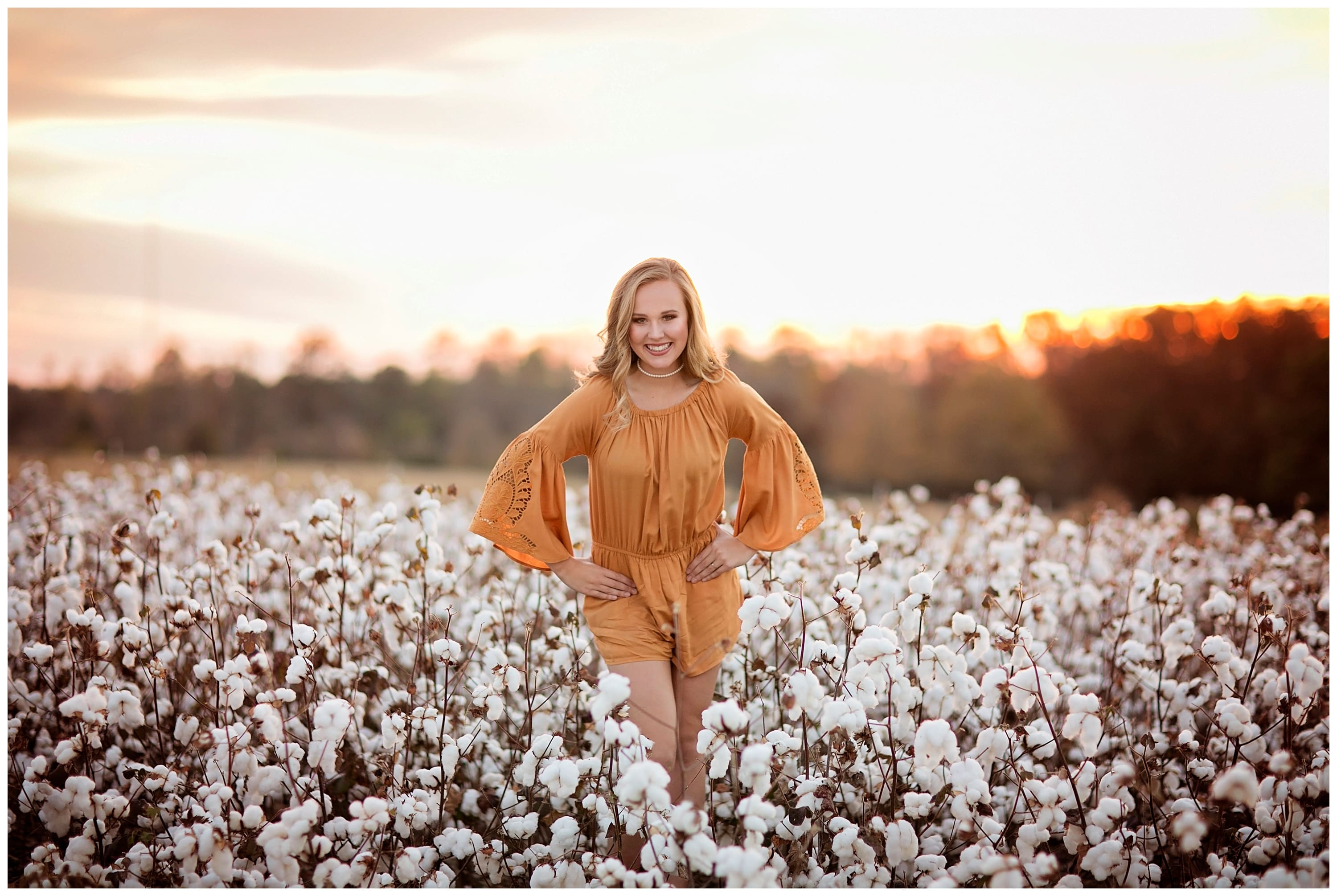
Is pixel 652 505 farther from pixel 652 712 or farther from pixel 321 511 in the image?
pixel 321 511

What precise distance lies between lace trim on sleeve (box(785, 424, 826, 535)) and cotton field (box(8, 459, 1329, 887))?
0.21m

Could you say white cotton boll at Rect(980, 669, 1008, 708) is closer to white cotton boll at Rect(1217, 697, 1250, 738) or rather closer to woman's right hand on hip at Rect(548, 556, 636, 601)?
white cotton boll at Rect(1217, 697, 1250, 738)

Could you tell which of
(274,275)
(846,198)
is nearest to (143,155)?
(846,198)

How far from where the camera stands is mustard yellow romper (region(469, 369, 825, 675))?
8.86 ft

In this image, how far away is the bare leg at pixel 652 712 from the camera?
2.52 metres

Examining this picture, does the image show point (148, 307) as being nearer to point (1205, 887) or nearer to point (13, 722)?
point (13, 722)

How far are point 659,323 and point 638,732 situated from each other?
4.13 feet

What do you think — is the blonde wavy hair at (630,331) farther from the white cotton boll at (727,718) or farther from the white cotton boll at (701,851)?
the white cotton boll at (701,851)

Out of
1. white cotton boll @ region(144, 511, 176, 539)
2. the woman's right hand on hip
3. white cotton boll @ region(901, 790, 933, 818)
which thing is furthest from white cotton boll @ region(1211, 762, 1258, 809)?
white cotton boll @ region(144, 511, 176, 539)

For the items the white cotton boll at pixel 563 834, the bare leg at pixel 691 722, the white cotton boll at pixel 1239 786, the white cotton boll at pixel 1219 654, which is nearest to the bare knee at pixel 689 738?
the bare leg at pixel 691 722

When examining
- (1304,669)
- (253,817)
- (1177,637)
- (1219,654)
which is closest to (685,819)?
(253,817)

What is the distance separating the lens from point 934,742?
84.0 inches

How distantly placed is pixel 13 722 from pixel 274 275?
12.7 meters

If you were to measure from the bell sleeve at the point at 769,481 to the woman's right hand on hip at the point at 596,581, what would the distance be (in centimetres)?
42
